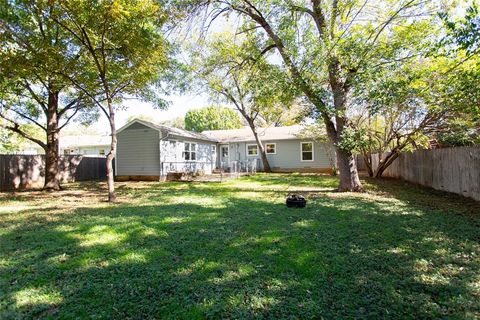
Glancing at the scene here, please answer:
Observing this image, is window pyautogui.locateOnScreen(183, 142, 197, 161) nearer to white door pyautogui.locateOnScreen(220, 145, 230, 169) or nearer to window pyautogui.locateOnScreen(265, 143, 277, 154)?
white door pyautogui.locateOnScreen(220, 145, 230, 169)

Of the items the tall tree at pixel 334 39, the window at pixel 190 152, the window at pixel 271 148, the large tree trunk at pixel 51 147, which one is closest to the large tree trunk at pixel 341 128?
the tall tree at pixel 334 39

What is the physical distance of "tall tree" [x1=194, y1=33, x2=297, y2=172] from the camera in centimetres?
877

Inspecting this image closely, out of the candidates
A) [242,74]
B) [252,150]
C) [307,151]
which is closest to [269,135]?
[252,150]

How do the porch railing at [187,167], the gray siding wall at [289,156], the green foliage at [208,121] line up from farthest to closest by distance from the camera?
1. the green foliage at [208,121]
2. the gray siding wall at [289,156]
3. the porch railing at [187,167]

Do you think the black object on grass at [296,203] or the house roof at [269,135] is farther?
the house roof at [269,135]

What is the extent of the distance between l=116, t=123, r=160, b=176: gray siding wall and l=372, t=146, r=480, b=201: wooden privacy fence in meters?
12.2

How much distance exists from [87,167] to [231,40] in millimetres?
12079

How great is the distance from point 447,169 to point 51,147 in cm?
1480

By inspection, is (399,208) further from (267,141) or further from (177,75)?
(267,141)

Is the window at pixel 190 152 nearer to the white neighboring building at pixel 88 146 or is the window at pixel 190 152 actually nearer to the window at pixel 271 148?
the window at pixel 271 148

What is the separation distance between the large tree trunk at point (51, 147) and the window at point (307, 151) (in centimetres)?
1498

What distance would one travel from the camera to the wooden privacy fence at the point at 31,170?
1158cm

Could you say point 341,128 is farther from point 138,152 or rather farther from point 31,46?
point 138,152

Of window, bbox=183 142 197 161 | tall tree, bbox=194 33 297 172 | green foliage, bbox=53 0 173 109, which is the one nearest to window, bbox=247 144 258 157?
tall tree, bbox=194 33 297 172
